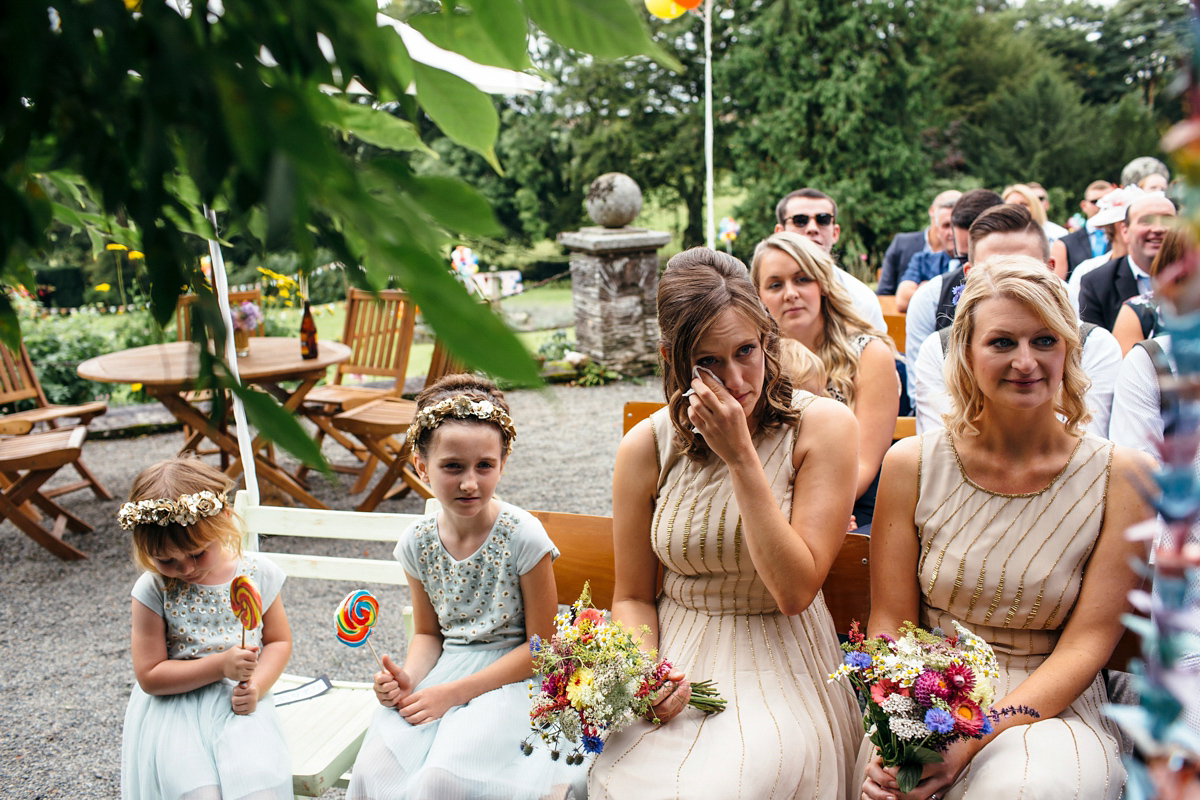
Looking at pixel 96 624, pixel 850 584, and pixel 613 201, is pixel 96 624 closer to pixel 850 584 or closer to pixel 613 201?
pixel 850 584

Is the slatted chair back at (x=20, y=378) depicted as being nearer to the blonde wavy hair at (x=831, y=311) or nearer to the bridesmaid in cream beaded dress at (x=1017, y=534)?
the blonde wavy hair at (x=831, y=311)

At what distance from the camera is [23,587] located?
16.3 ft

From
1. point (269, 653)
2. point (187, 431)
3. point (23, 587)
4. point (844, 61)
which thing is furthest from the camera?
point (844, 61)

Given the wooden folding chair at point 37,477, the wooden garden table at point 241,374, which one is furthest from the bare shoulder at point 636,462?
the wooden folding chair at point 37,477

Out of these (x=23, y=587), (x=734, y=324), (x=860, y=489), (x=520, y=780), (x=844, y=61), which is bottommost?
(x=23, y=587)

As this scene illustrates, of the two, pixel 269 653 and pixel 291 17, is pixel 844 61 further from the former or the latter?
pixel 291 17

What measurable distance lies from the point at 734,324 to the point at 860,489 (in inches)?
49.7

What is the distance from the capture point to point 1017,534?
197cm

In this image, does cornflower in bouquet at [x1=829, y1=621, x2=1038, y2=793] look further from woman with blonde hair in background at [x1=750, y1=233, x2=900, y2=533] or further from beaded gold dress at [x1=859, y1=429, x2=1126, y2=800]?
woman with blonde hair in background at [x1=750, y1=233, x2=900, y2=533]

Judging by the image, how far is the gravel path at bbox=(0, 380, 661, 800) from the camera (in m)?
3.40

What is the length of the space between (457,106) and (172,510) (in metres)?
1.93

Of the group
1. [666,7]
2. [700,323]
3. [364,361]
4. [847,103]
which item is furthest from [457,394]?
[847,103]

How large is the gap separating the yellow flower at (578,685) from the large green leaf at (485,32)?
1.37 m

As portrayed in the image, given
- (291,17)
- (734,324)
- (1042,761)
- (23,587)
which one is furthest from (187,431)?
(291,17)
